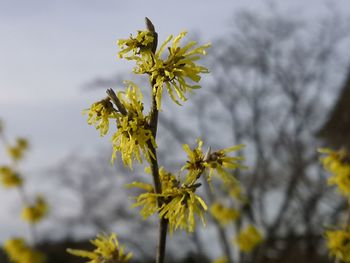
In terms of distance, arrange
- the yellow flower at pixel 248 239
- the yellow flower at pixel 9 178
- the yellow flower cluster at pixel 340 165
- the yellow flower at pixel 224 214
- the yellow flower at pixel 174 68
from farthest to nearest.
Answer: the yellow flower at pixel 248 239 < the yellow flower at pixel 224 214 < the yellow flower at pixel 9 178 < the yellow flower cluster at pixel 340 165 < the yellow flower at pixel 174 68

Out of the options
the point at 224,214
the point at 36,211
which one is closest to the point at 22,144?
the point at 36,211

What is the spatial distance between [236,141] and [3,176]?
14.2 m

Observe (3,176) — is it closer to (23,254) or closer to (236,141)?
(23,254)

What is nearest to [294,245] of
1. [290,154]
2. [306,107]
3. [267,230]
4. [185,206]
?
[267,230]

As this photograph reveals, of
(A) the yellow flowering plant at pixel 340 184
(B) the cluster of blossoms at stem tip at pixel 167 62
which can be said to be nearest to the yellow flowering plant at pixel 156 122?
(B) the cluster of blossoms at stem tip at pixel 167 62

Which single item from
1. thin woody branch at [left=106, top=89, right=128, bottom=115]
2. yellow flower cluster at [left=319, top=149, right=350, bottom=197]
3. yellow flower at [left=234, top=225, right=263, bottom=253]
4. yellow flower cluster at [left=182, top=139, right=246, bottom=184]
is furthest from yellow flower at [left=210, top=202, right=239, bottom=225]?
thin woody branch at [left=106, top=89, right=128, bottom=115]

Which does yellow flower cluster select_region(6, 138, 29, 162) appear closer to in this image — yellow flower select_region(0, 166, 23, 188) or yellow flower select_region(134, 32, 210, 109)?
yellow flower select_region(0, 166, 23, 188)

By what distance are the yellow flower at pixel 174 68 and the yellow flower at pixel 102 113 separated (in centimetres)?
16

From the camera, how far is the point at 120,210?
19094mm

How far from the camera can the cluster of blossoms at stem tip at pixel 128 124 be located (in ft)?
5.98

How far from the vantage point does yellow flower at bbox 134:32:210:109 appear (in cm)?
182

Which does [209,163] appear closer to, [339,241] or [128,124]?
[128,124]

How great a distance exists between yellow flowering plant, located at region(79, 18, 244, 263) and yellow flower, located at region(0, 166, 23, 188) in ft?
14.6

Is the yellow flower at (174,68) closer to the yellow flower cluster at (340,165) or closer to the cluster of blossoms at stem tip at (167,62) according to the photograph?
the cluster of blossoms at stem tip at (167,62)
